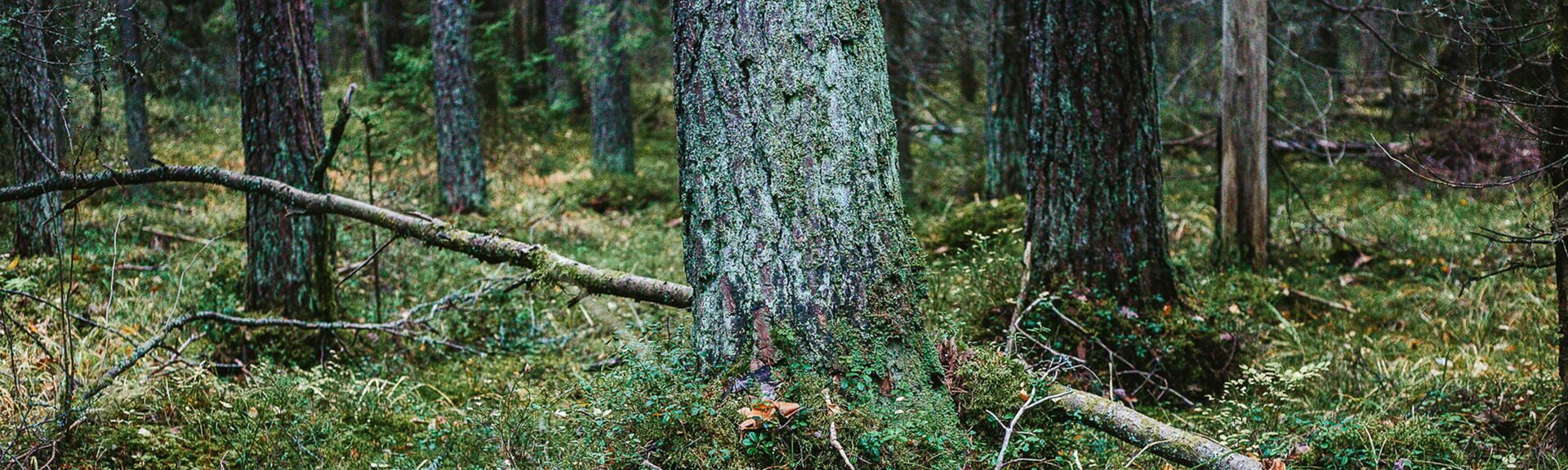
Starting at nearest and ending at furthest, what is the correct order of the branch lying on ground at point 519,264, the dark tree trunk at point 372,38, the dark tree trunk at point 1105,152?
the branch lying on ground at point 519,264 < the dark tree trunk at point 1105,152 < the dark tree trunk at point 372,38

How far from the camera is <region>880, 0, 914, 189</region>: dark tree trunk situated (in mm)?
12602

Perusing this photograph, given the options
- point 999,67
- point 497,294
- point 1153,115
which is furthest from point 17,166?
point 999,67

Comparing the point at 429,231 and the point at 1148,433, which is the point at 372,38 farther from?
the point at 1148,433

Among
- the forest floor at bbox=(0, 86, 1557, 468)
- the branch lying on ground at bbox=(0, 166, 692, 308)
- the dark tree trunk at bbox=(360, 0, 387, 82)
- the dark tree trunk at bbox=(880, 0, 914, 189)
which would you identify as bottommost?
the forest floor at bbox=(0, 86, 1557, 468)

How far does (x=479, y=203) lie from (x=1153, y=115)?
33.0ft

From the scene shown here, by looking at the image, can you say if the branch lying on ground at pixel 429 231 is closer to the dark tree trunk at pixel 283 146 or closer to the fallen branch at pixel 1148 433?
the dark tree trunk at pixel 283 146

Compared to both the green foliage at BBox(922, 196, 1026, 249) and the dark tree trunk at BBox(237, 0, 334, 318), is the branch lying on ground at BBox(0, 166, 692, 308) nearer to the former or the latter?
the dark tree trunk at BBox(237, 0, 334, 318)

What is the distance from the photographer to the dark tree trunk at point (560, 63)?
1934 centimetres

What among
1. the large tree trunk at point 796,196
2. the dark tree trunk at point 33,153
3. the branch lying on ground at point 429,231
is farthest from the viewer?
the dark tree trunk at point 33,153

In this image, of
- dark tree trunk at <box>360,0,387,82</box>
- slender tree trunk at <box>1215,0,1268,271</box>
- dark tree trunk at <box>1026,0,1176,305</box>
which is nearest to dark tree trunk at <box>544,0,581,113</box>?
dark tree trunk at <box>360,0,387,82</box>

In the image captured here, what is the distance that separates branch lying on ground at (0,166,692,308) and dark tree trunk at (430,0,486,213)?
27.1 feet

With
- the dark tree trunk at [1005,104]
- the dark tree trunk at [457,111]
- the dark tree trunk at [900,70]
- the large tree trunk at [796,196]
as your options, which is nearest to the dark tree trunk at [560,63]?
the dark tree trunk at [457,111]

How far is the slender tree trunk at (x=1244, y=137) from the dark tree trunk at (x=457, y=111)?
932 cm

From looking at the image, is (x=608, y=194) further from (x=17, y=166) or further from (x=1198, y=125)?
(x=1198, y=125)
